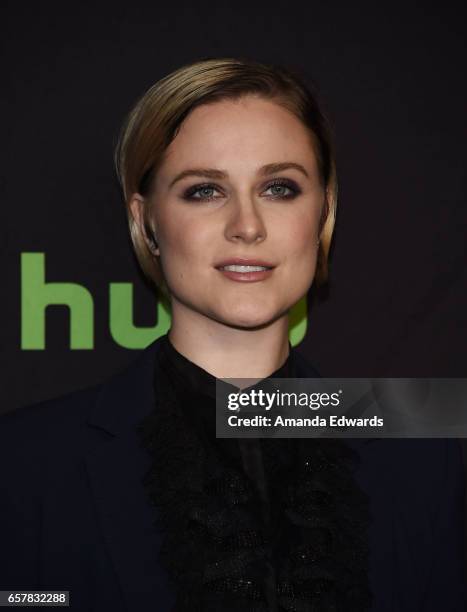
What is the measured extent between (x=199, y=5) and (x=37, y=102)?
0.59 meters

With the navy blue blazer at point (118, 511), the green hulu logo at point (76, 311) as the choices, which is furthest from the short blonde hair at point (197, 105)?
the navy blue blazer at point (118, 511)

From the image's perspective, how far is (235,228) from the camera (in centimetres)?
162

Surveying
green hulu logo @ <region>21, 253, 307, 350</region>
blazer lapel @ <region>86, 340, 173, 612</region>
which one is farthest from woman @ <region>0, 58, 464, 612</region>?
green hulu logo @ <region>21, 253, 307, 350</region>

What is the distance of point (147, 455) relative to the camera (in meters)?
1.65

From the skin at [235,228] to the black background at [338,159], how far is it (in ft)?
1.60

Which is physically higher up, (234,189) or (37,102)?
(37,102)

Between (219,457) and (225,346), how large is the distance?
284 mm

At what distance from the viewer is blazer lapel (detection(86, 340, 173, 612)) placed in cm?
151

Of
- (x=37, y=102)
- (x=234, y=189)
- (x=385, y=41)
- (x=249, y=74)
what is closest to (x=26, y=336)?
(x=37, y=102)

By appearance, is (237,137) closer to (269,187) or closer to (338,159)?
(269,187)

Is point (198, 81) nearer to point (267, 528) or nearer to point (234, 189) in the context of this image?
point (234, 189)

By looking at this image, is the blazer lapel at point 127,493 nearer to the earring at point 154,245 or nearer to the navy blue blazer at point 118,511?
the navy blue blazer at point 118,511

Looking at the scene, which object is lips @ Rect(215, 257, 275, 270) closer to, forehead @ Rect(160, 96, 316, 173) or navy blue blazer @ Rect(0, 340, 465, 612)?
forehead @ Rect(160, 96, 316, 173)

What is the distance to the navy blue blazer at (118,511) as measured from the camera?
156 cm
